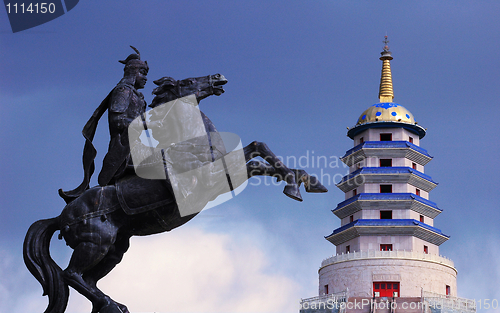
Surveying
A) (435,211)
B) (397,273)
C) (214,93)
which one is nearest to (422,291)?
(397,273)

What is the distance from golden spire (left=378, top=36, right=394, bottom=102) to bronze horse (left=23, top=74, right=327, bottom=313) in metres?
58.6

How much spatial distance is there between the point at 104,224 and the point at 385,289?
4771 cm

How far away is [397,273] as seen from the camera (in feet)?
173

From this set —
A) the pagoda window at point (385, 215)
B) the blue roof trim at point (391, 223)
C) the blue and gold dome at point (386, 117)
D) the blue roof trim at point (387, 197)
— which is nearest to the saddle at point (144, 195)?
the blue roof trim at point (391, 223)

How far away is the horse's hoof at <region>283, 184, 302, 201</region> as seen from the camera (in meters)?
7.16

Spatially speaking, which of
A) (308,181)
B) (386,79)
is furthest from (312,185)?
(386,79)

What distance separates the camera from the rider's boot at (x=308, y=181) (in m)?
7.33

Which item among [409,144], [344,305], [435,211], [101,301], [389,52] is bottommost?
[101,301]

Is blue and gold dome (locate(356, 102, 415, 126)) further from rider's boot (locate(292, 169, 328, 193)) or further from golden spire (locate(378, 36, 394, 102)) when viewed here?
rider's boot (locate(292, 169, 328, 193))

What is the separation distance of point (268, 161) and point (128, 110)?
1.68m

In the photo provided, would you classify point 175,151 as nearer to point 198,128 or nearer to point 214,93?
point 198,128

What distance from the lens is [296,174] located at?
24.1 feet

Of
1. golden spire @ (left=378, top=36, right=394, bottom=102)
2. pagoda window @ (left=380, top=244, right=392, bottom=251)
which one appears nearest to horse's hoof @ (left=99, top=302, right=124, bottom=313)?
pagoda window @ (left=380, top=244, right=392, bottom=251)

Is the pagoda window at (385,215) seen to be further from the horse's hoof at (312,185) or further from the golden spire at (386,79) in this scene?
the horse's hoof at (312,185)
